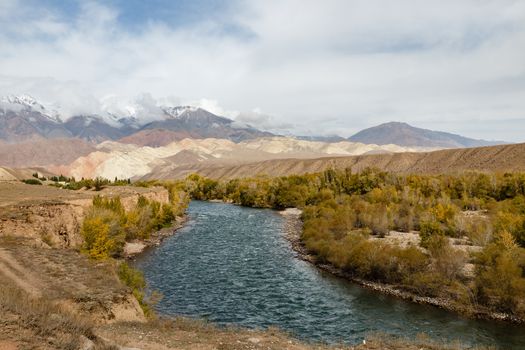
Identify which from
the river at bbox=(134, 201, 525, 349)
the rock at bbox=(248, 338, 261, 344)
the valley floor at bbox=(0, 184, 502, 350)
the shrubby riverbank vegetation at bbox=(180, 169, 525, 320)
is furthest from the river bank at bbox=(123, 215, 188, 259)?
the rock at bbox=(248, 338, 261, 344)

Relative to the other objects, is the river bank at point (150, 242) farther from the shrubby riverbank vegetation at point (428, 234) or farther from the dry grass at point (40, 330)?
the dry grass at point (40, 330)

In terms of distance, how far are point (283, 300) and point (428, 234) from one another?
869 inches

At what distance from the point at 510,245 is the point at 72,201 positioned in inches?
1784

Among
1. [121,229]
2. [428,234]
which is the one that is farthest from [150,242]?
[428,234]

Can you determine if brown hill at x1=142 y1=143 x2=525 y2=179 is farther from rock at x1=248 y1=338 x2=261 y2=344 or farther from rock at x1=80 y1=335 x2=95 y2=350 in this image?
rock at x1=80 y1=335 x2=95 y2=350

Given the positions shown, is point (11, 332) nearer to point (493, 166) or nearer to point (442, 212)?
point (442, 212)

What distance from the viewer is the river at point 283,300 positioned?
2848cm

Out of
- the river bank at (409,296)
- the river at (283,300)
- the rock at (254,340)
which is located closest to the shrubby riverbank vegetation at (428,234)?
the river bank at (409,296)

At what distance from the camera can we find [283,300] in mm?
34844

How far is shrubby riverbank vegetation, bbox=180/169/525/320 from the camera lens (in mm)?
32906

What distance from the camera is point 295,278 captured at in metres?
41.2

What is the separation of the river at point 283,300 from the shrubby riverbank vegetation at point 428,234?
2.50m

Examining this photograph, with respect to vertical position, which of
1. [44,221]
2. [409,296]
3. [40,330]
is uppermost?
[40,330]

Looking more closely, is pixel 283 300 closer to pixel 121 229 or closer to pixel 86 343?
pixel 121 229
